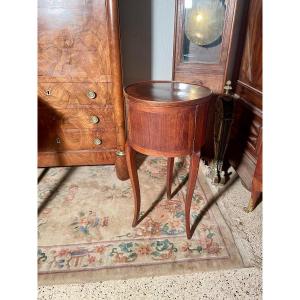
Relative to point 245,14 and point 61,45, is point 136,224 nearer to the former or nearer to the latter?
point 61,45

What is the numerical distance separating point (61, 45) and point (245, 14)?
1383mm

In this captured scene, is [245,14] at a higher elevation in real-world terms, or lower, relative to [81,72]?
higher

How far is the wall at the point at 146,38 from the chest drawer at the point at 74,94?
1.40ft

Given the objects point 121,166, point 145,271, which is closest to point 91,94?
point 121,166

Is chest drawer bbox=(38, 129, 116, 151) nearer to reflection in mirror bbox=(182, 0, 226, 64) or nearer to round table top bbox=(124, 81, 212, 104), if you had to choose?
round table top bbox=(124, 81, 212, 104)

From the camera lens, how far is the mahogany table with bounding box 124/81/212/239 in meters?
1.15

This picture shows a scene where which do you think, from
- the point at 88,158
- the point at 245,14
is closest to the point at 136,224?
the point at 88,158

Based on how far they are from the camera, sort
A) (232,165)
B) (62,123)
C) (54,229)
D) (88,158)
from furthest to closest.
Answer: (232,165), (88,158), (62,123), (54,229)

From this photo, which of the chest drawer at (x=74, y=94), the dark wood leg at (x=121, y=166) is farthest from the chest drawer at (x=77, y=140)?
the chest drawer at (x=74, y=94)

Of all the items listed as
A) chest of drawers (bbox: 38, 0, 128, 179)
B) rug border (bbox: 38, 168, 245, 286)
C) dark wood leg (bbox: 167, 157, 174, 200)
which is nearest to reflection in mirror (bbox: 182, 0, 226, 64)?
chest of drawers (bbox: 38, 0, 128, 179)

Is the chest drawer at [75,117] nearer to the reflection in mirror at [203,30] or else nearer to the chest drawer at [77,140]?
the chest drawer at [77,140]

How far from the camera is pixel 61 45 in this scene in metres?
1.70

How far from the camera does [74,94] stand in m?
1.87

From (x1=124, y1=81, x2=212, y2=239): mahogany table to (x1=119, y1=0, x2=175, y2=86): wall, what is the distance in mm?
907
